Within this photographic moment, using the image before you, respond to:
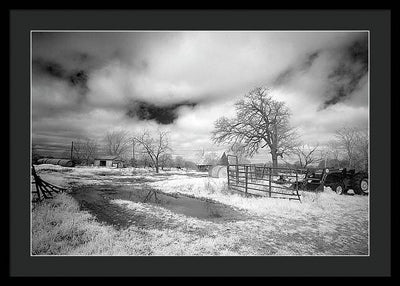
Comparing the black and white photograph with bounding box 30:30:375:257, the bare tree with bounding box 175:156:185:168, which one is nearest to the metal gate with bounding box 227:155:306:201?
the black and white photograph with bounding box 30:30:375:257

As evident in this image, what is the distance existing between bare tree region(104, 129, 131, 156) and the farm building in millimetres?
94

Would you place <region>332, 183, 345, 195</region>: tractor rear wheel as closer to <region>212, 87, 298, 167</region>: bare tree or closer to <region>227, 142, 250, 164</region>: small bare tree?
<region>212, 87, 298, 167</region>: bare tree

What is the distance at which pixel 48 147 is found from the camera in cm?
254

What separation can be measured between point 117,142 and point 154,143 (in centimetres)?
58

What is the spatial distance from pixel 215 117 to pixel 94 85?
193 cm

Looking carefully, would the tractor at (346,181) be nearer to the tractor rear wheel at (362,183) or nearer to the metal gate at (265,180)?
the tractor rear wheel at (362,183)

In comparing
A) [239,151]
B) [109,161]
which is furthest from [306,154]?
[109,161]

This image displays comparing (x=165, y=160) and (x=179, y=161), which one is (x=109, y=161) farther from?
(x=179, y=161)

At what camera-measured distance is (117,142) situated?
8.95 ft

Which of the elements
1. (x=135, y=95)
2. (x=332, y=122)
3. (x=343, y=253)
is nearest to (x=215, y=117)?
(x=135, y=95)

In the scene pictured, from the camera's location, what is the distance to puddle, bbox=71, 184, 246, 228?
8.50ft

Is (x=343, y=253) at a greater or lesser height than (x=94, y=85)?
lesser

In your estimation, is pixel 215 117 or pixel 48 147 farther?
pixel 215 117
